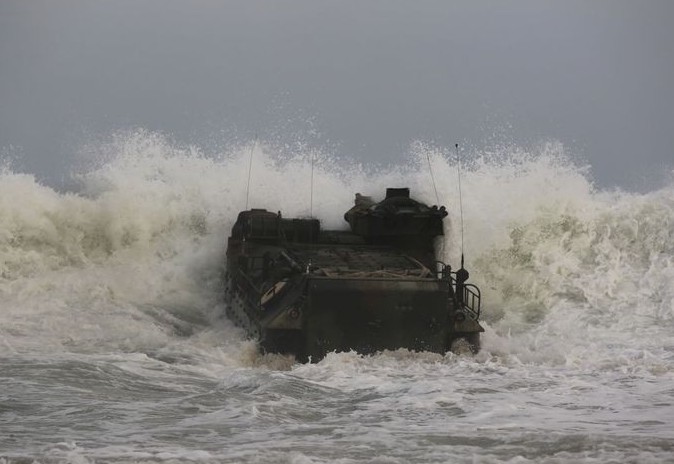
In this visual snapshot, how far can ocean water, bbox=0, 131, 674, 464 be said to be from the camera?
29.5 ft

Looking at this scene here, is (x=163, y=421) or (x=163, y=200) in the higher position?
(x=163, y=200)

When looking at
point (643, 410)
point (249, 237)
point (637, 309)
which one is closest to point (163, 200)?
point (249, 237)

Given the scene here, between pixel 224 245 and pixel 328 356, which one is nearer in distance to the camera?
pixel 328 356

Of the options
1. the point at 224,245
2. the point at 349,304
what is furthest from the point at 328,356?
the point at 224,245

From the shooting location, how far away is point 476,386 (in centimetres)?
1145

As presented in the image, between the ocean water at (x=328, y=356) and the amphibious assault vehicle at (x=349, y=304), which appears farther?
the amphibious assault vehicle at (x=349, y=304)

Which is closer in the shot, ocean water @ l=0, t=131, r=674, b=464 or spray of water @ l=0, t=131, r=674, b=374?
ocean water @ l=0, t=131, r=674, b=464

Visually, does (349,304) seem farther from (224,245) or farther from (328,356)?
(224,245)

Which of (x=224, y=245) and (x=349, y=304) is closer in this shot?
(x=349, y=304)

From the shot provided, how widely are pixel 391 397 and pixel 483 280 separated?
7.38 metres

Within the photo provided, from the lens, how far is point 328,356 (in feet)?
41.6

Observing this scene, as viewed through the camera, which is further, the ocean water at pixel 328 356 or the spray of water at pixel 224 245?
the spray of water at pixel 224 245

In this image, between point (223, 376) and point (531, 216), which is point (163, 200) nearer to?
point (531, 216)

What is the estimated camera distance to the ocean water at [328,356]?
29.5 feet
